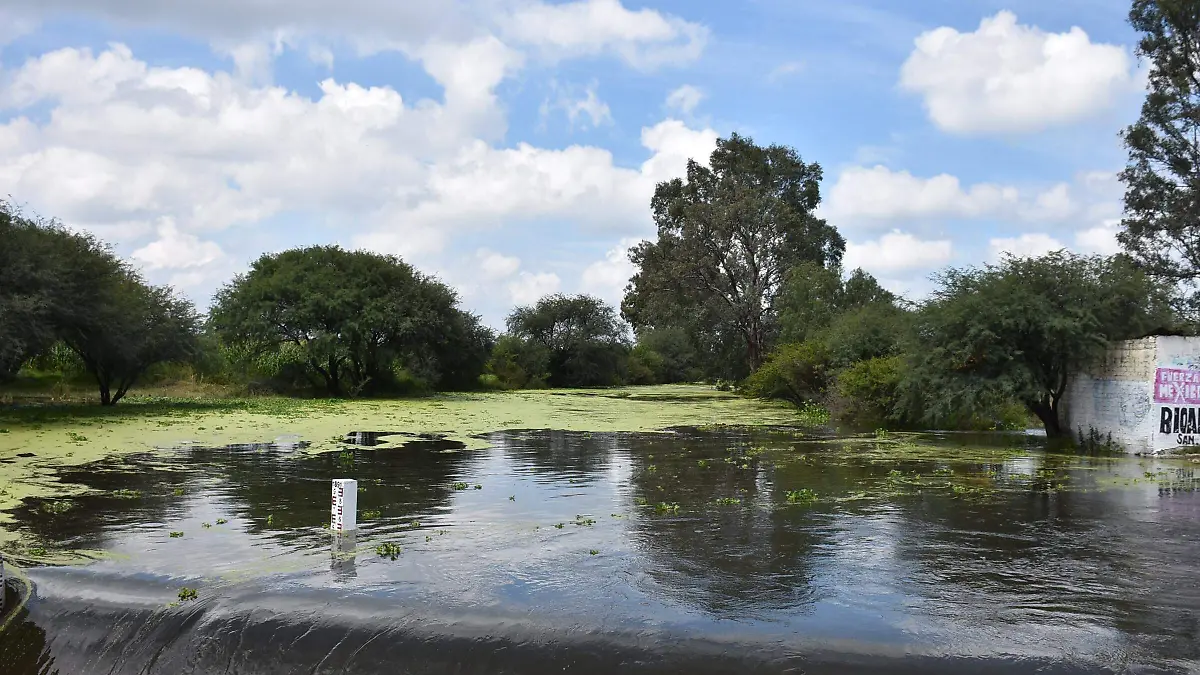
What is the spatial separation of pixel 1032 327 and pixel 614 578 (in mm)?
15766

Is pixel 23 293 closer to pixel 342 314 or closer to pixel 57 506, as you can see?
pixel 57 506

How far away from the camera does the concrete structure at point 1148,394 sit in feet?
61.8

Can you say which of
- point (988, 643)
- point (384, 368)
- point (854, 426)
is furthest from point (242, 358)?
point (988, 643)

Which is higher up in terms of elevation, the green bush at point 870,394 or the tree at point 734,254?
the tree at point 734,254

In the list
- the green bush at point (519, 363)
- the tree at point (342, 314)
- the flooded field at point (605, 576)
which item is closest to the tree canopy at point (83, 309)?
the tree at point (342, 314)

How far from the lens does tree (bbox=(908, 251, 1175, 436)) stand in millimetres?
20328

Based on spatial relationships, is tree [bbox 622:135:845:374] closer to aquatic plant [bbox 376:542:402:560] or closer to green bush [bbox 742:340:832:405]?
green bush [bbox 742:340:832:405]

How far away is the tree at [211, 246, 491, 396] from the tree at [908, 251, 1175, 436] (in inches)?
1218

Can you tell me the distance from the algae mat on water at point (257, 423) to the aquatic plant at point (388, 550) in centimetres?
508

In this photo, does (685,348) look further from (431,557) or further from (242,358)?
(431,557)

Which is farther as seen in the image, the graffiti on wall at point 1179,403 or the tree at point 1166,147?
the tree at point 1166,147

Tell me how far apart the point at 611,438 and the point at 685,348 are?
237 ft

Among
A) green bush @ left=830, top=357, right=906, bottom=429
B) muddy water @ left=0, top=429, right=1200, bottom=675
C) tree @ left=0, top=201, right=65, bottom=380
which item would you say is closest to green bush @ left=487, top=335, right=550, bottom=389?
green bush @ left=830, top=357, right=906, bottom=429

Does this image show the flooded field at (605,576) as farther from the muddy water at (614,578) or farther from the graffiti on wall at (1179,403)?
the graffiti on wall at (1179,403)
